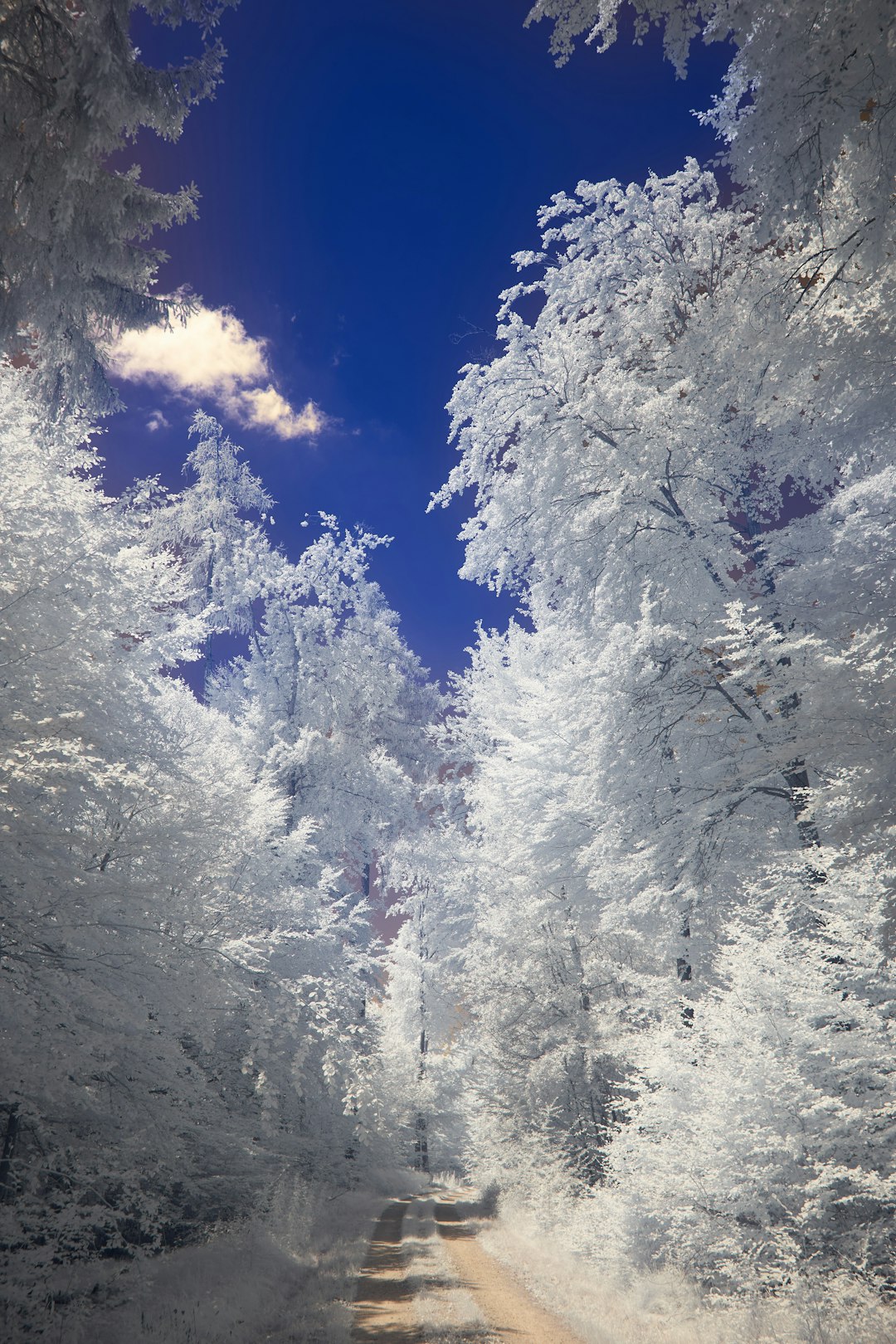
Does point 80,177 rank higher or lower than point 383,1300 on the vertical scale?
higher

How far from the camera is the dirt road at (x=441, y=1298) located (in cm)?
659

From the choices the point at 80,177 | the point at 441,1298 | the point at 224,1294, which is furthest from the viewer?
the point at 441,1298

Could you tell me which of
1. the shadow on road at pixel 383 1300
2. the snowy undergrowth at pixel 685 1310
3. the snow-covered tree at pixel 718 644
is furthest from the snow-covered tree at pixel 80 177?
the snowy undergrowth at pixel 685 1310

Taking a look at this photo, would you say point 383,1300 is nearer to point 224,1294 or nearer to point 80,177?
point 224,1294

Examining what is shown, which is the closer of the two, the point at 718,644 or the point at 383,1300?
the point at 383,1300

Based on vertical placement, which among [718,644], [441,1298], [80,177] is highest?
[80,177]

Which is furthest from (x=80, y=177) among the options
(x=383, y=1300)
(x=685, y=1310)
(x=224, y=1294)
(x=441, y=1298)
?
(x=441, y=1298)

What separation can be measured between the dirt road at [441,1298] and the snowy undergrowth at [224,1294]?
33cm

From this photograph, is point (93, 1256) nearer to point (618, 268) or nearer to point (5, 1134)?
point (5, 1134)

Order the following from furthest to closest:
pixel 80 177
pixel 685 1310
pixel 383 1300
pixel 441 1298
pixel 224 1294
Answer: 1. pixel 441 1298
2. pixel 383 1300
3. pixel 224 1294
4. pixel 685 1310
5. pixel 80 177

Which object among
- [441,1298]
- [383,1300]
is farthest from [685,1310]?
[383,1300]

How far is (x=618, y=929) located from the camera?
34.1 feet

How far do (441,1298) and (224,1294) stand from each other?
2.90 m

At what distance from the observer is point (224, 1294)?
22.7ft
